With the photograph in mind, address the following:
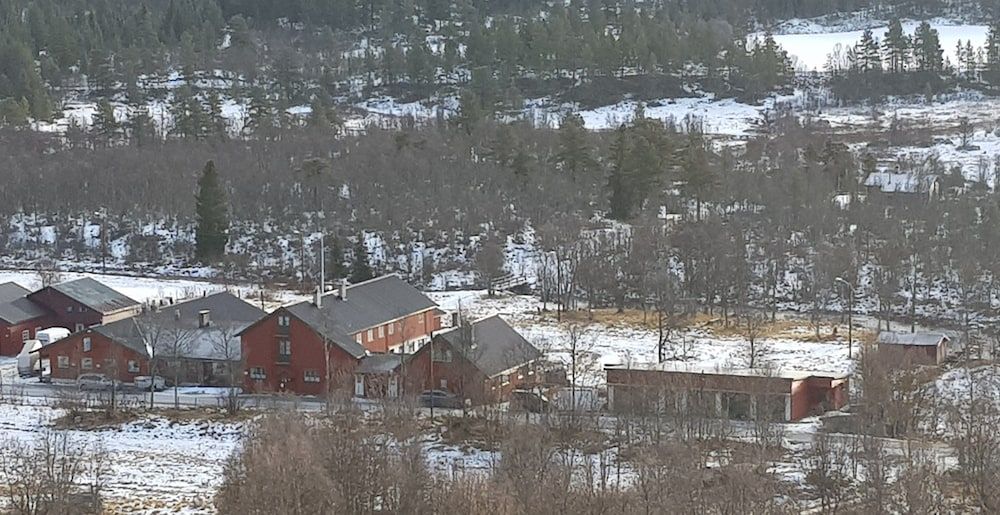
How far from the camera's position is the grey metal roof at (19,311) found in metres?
34.0

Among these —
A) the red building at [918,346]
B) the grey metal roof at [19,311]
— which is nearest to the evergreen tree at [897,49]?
the red building at [918,346]

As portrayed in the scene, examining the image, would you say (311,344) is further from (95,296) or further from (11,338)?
(11,338)

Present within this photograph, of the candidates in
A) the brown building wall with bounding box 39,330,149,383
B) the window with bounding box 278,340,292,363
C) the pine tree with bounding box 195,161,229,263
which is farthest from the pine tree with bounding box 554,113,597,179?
the brown building wall with bounding box 39,330,149,383

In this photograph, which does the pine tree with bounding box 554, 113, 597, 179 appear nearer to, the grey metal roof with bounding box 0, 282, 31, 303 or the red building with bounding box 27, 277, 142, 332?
the red building with bounding box 27, 277, 142, 332

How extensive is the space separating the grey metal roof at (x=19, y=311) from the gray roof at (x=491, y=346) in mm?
11400

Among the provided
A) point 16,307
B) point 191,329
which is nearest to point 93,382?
point 191,329

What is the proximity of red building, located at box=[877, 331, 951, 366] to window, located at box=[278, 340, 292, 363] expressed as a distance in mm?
11595

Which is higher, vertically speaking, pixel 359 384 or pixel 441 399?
pixel 359 384

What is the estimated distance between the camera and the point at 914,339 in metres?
30.8

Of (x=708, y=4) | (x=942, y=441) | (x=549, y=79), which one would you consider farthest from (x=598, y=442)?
(x=708, y=4)

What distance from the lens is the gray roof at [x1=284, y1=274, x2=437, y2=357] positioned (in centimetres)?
2959

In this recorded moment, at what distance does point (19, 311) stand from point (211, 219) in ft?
31.0

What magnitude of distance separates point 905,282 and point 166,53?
4302 centimetres

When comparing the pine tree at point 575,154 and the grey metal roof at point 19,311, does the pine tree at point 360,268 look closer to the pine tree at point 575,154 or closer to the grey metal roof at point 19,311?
the grey metal roof at point 19,311
